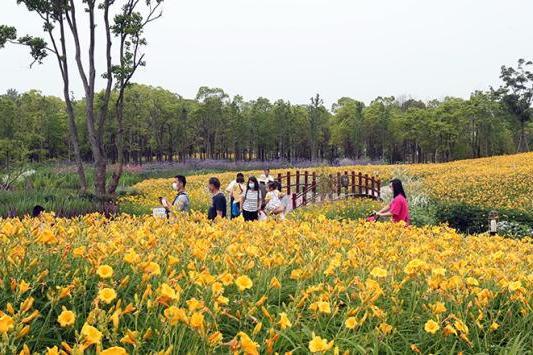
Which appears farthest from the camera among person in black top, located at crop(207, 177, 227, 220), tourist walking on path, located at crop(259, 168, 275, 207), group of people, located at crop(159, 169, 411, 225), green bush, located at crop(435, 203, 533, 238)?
green bush, located at crop(435, 203, 533, 238)

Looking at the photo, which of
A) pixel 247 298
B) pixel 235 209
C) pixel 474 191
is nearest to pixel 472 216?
pixel 474 191

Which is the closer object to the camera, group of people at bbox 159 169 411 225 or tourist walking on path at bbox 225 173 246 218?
group of people at bbox 159 169 411 225

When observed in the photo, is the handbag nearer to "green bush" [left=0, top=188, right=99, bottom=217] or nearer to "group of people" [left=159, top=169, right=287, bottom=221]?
"group of people" [left=159, top=169, right=287, bottom=221]

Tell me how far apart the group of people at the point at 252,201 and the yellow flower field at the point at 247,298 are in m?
3.63

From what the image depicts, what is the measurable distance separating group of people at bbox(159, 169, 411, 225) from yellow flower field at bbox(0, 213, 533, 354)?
3.63 metres

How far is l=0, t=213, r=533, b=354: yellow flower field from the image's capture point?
221 centimetres

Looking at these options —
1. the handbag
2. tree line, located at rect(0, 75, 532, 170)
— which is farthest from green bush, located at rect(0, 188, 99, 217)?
tree line, located at rect(0, 75, 532, 170)

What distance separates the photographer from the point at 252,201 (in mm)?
9609

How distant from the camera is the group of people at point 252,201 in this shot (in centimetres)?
819

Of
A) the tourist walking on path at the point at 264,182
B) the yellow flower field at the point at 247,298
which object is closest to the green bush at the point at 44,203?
the tourist walking on path at the point at 264,182

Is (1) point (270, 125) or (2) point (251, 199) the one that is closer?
(2) point (251, 199)

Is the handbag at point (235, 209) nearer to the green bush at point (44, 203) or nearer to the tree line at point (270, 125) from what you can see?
the green bush at point (44, 203)

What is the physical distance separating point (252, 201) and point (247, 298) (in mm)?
6824

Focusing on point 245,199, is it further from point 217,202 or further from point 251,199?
point 217,202
